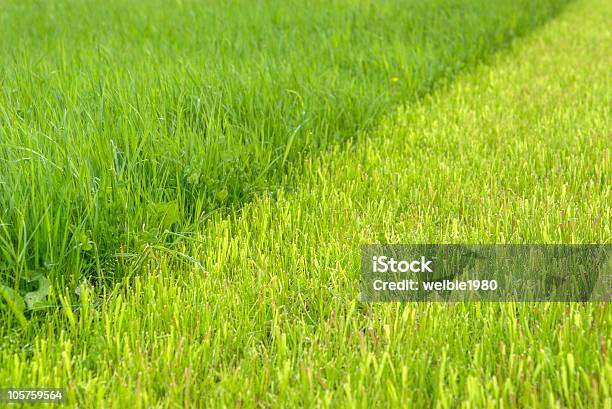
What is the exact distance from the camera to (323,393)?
1.78 meters

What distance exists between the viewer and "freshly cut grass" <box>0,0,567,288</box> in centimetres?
240

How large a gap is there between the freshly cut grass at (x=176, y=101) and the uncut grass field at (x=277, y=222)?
0.06ft

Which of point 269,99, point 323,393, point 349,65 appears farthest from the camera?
point 349,65

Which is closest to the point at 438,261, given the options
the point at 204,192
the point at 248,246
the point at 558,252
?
the point at 558,252

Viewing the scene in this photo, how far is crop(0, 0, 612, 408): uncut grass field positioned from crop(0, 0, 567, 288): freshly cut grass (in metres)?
0.02

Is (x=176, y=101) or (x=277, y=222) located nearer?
(x=277, y=222)

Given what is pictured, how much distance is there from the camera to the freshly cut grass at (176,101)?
7.89ft

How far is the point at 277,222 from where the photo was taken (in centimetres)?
282

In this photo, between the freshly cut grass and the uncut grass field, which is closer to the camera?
the uncut grass field

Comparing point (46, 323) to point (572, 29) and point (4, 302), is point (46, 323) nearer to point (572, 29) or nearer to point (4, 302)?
point (4, 302)

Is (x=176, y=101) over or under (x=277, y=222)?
over

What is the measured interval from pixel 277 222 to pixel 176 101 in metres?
1.19

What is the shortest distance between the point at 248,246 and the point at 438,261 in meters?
0.70

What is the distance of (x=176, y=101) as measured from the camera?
3.65 metres
